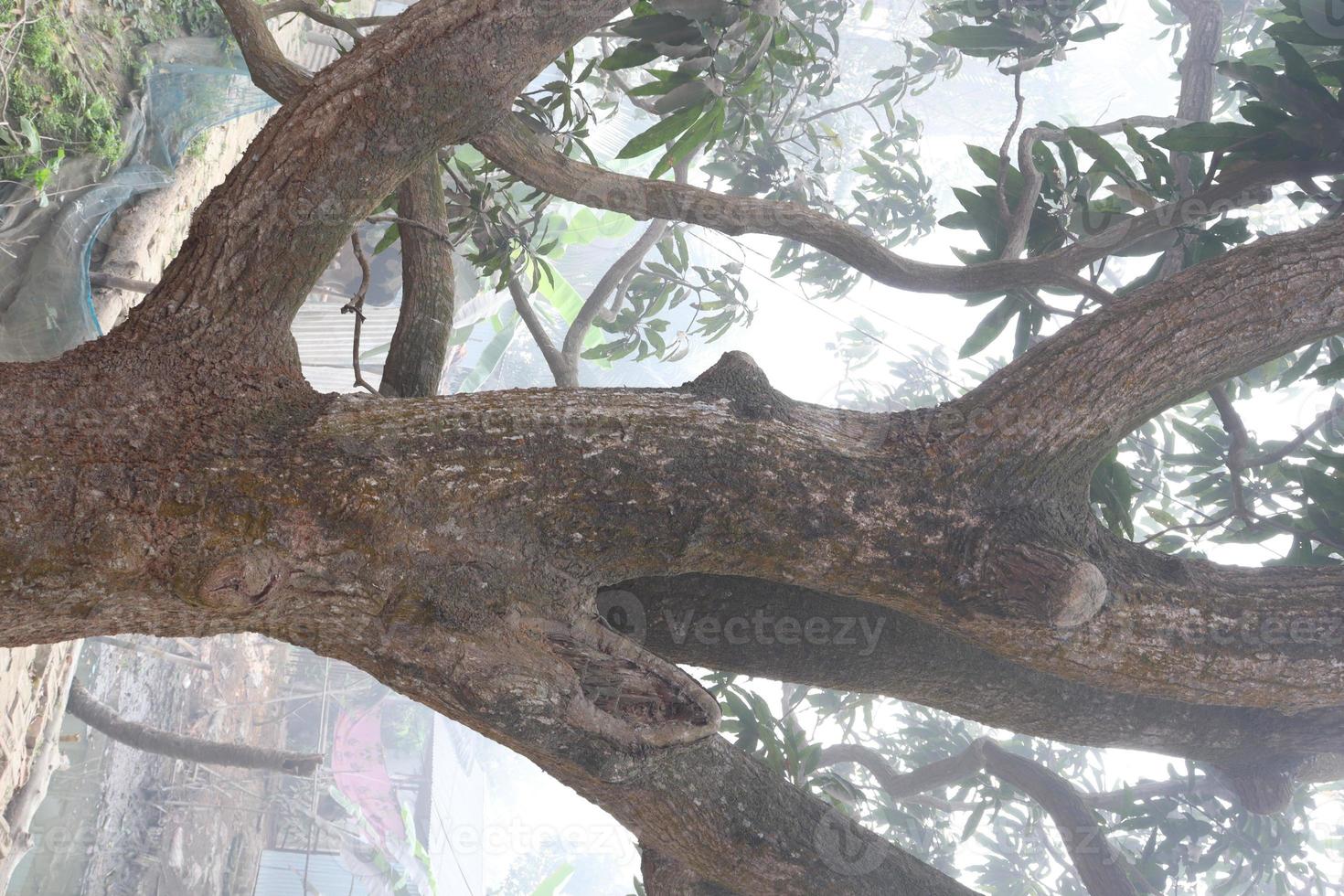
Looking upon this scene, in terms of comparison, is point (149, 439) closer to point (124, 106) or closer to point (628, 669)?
point (628, 669)

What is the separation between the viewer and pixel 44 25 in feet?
10.9

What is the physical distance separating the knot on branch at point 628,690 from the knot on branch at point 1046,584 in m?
0.62

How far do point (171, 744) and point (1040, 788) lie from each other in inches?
231

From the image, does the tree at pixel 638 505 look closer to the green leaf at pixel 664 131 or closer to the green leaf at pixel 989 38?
the green leaf at pixel 664 131

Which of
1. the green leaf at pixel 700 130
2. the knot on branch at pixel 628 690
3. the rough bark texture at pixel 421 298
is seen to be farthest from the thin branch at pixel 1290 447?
the rough bark texture at pixel 421 298

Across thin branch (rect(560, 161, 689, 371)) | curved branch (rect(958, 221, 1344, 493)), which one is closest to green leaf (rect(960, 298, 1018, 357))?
curved branch (rect(958, 221, 1344, 493))

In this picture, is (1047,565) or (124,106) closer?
(1047,565)

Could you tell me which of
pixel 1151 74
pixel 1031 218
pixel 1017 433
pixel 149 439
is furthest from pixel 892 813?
pixel 1151 74

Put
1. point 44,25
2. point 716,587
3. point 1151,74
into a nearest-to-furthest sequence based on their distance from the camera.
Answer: point 716,587
point 44,25
point 1151,74

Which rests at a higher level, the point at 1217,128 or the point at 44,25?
the point at 44,25

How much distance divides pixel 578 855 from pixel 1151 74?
1375 inches

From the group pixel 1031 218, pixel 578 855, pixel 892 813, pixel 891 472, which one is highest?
pixel 1031 218

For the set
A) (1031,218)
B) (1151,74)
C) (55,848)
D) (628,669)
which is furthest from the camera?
(1151,74)

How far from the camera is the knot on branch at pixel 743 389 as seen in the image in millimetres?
1835
